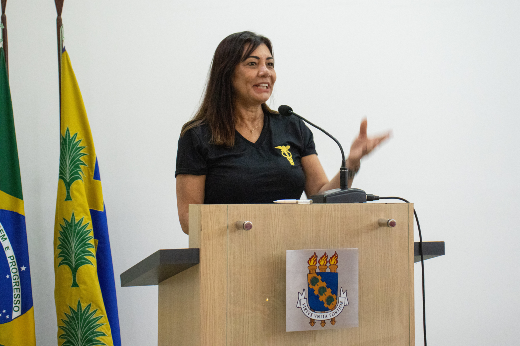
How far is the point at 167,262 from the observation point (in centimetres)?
109

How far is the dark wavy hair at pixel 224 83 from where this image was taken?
1.87m

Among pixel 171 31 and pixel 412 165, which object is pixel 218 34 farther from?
pixel 412 165

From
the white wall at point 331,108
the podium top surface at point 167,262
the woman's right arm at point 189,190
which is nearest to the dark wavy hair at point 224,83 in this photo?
the woman's right arm at point 189,190

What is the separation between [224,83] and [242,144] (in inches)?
10.6

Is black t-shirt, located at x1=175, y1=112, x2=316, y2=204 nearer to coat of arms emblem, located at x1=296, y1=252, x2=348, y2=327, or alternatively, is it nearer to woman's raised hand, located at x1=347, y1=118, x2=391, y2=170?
woman's raised hand, located at x1=347, y1=118, x2=391, y2=170

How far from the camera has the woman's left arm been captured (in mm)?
1511

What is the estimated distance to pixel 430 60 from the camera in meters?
3.27

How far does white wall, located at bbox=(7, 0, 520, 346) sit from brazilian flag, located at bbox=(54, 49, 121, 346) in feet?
1.61

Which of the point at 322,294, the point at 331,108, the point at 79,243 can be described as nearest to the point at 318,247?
the point at 322,294

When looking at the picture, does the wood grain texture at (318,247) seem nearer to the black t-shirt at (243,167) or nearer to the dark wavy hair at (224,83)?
the black t-shirt at (243,167)

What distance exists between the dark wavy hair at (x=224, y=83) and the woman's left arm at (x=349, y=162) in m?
0.36

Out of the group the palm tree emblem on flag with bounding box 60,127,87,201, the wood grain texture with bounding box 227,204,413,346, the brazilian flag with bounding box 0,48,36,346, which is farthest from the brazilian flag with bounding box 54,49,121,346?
the wood grain texture with bounding box 227,204,413,346

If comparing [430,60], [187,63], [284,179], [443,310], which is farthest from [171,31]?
[443,310]

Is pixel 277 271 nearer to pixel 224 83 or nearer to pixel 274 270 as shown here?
pixel 274 270
